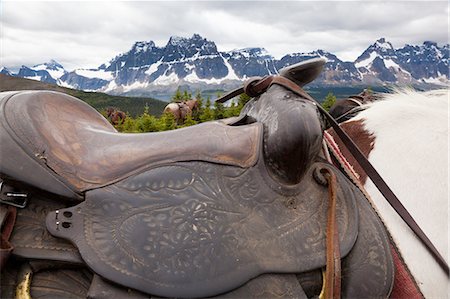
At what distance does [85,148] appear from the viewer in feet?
2.80

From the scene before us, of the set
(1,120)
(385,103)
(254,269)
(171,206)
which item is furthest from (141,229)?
(385,103)

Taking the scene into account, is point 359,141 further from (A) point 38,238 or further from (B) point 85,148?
(A) point 38,238

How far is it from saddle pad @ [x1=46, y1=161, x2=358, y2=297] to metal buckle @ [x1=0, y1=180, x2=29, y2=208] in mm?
94

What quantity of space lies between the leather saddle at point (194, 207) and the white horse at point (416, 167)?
14 cm

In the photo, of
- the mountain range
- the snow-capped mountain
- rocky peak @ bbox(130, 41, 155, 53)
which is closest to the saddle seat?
the mountain range

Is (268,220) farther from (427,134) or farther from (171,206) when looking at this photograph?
(427,134)

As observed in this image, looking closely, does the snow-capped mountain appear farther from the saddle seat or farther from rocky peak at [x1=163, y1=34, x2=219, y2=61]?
the saddle seat

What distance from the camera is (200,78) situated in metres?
119

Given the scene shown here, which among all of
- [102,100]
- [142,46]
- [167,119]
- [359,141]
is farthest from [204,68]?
[359,141]

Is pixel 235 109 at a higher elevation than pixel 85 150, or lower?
lower

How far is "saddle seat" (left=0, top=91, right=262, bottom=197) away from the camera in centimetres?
76

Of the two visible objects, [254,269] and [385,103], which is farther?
[385,103]

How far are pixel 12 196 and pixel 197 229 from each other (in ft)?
1.39

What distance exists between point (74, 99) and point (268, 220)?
724mm
